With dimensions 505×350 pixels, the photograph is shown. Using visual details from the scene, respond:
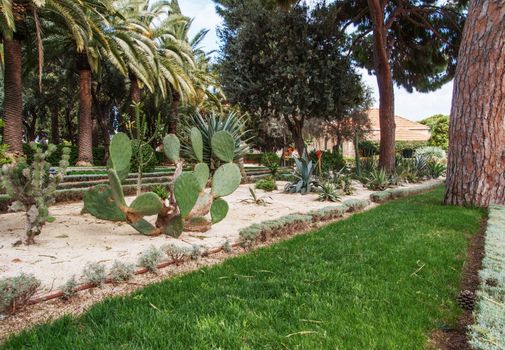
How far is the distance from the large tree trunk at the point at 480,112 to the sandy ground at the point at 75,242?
3791mm

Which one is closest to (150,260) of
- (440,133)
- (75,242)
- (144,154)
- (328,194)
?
(75,242)

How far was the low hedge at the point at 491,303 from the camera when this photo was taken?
71.7 inches

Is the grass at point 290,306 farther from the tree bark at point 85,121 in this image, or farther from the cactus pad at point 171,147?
the tree bark at point 85,121

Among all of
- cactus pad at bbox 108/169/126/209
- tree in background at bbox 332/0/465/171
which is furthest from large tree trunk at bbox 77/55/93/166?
cactus pad at bbox 108/169/126/209

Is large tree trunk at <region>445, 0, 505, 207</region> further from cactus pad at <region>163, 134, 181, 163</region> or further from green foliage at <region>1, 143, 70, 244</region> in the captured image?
green foliage at <region>1, 143, 70, 244</region>

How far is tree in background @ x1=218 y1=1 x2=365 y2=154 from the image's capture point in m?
17.4

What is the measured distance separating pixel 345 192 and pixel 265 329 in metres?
8.38

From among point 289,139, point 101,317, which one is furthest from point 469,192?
point 289,139

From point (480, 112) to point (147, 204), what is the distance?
6.08 meters

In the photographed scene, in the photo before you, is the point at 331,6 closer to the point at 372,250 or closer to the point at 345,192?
the point at 345,192

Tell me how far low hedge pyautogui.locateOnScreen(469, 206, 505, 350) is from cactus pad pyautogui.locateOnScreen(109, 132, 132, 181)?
3943mm

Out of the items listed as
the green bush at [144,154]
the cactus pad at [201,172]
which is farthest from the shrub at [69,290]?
the green bush at [144,154]

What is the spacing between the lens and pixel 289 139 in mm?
37344

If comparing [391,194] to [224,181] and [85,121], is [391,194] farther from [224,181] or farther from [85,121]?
[85,121]
